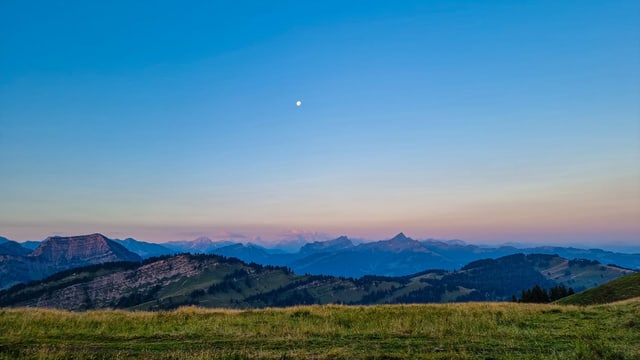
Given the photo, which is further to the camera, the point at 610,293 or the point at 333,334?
the point at 610,293

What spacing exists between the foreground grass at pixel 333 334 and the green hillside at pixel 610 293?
18314 mm

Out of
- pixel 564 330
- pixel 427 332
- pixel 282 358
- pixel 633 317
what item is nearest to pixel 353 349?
pixel 282 358

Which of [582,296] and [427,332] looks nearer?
[427,332]

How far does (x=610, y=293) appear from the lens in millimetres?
45125

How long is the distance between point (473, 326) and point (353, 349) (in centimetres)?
906

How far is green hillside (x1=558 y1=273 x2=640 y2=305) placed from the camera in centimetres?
4291

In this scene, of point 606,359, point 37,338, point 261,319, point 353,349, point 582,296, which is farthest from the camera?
point 582,296

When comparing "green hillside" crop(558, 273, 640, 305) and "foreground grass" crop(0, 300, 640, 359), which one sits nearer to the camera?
"foreground grass" crop(0, 300, 640, 359)

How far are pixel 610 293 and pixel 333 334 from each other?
41840 millimetres

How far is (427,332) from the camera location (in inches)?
802

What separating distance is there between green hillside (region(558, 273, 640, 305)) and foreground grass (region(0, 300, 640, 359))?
60.1 ft

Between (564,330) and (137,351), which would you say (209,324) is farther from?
(564,330)

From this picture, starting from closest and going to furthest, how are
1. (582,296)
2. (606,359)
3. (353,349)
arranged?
(606,359), (353,349), (582,296)

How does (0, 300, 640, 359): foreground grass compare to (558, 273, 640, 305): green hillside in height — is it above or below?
above
